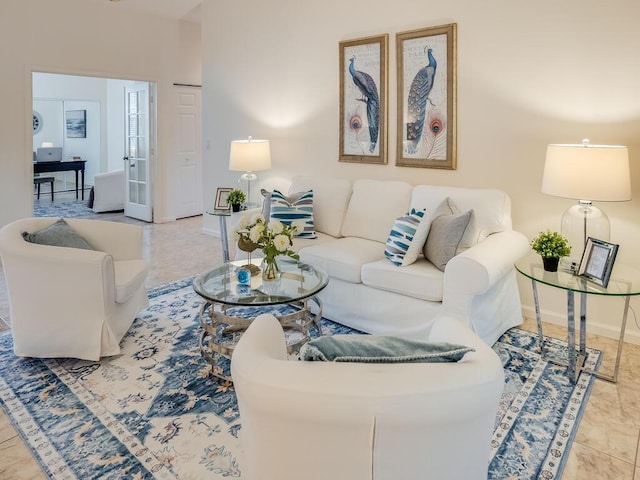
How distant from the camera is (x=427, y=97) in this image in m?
3.82

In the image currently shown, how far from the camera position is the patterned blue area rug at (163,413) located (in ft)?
6.27

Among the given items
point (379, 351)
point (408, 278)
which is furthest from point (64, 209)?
point (379, 351)

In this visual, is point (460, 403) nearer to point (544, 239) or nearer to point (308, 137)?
point (544, 239)

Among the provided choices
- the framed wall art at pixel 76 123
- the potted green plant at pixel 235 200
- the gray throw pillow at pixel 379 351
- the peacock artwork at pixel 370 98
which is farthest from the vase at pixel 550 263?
the framed wall art at pixel 76 123

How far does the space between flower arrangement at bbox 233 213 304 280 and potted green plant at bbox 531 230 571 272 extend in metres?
1.40

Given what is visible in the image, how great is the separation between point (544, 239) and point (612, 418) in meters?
0.96

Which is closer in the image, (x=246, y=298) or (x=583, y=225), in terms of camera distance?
(x=246, y=298)

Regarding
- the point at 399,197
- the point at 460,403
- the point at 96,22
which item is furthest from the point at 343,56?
the point at 460,403

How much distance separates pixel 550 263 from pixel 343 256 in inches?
51.5

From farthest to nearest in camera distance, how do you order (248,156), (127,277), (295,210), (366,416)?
(248,156)
(295,210)
(127,277)
(366,416)

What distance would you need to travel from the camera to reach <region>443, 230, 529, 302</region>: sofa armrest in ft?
8.57

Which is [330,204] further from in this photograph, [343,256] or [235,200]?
[235,200]

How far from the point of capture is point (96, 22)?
578 centimetres

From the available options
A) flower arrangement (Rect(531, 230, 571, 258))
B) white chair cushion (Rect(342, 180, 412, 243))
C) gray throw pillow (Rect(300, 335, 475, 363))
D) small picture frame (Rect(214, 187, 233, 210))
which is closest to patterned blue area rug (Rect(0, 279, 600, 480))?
flower arrangement (Rect(531, 230, 571, 258))
